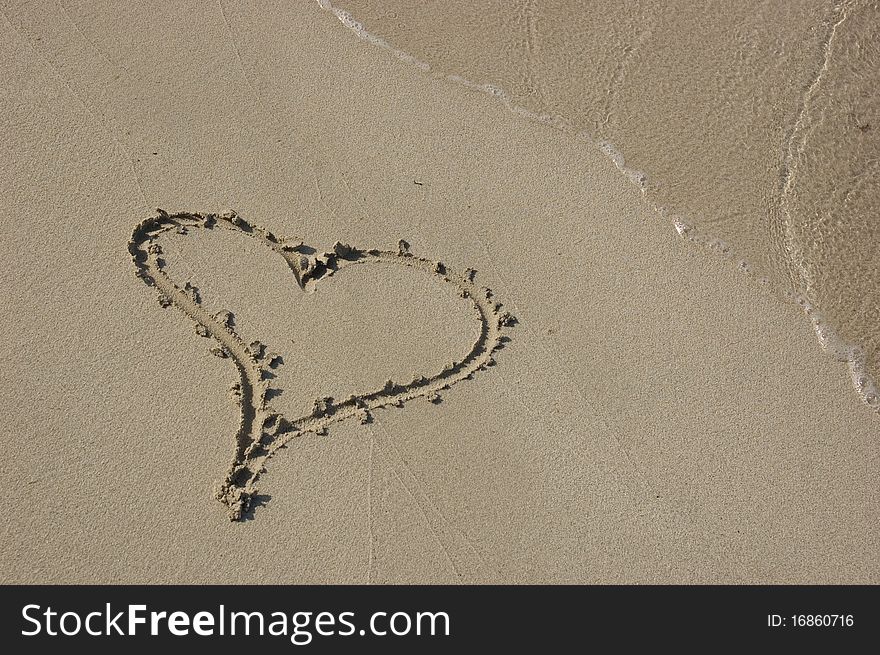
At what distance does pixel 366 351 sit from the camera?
4.10m

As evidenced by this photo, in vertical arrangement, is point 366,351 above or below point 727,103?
below

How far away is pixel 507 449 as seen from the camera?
3893 mm

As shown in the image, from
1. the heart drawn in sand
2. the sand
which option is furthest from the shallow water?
the heart drawn in sand

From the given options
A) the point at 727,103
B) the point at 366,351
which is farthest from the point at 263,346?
the point at 727,103

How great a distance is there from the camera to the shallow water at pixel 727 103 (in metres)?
4.69

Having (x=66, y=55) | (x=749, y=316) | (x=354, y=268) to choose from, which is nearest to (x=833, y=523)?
(x=749, y=316)

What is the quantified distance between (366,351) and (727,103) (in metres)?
2.99

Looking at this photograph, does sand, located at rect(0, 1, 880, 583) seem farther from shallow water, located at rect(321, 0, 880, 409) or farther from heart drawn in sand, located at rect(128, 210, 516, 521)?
shallow water, located at rect(321, 0, 880, 409)

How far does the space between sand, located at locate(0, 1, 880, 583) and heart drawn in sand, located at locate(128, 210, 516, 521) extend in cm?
1

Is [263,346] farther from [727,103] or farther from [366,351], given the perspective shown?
[727,103]

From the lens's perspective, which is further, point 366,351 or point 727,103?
point 727,103

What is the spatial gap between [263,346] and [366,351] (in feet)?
1.74

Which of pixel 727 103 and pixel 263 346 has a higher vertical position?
pixel 727 103

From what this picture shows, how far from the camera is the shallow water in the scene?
469 centimetres
